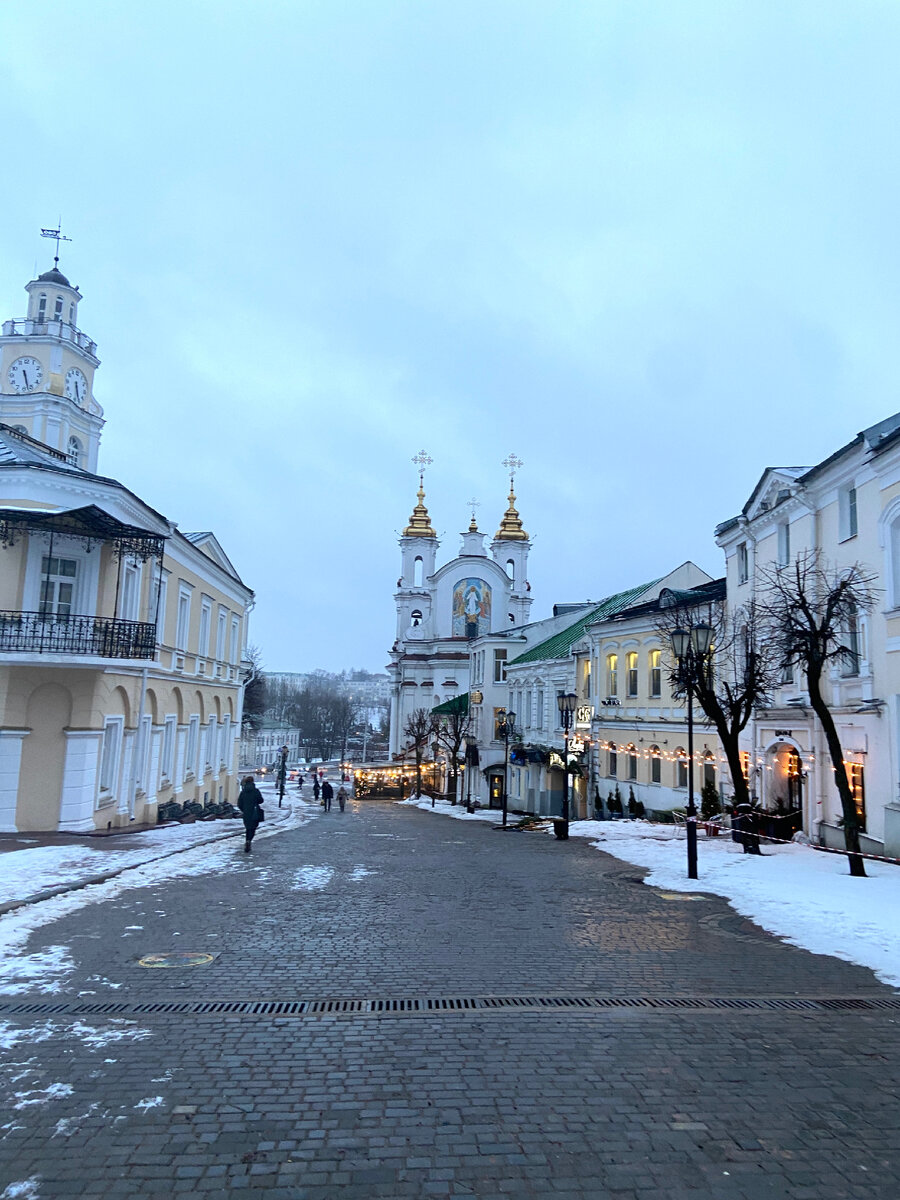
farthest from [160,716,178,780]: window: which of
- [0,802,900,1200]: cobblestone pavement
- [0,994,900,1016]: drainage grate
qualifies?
[0,994,900,1016]: drainage grate

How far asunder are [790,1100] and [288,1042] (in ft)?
12.0

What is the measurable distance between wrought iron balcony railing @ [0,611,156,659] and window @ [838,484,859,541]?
15.9 metres

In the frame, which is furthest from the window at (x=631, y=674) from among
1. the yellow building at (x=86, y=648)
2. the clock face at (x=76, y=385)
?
the clock face at (x=76, y=385)

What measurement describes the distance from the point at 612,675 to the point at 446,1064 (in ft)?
93.2

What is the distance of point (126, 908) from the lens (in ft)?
35.6

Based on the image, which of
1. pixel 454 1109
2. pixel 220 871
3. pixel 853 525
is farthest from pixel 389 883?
pixel 853 525

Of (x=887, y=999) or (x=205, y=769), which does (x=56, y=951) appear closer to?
(x=887, y=999)

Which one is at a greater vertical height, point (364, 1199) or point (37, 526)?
point (37, 526)

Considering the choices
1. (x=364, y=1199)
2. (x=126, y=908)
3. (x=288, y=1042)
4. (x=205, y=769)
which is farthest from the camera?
(x=205, y=769)

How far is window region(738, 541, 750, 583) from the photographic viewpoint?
23969mm

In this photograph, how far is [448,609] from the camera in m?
82.1

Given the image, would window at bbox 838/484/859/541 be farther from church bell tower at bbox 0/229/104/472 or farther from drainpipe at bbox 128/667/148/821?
church bell tower at bbox 0/229/104/472

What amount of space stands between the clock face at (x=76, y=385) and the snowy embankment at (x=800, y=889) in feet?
112

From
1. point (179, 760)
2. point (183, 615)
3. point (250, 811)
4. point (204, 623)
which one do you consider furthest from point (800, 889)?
point (204, 623)
